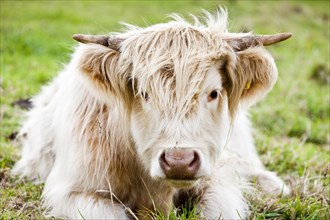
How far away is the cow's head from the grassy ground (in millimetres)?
613

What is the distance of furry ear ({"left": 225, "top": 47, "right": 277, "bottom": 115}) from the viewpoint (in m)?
3.95

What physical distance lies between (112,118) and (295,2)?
14.3 m

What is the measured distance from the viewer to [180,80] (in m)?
3.65

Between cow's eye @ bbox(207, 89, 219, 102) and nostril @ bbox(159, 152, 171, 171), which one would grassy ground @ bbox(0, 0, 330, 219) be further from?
nostril @ bbox(159, 152, 171, 171)

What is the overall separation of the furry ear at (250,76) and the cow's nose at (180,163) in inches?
31.0

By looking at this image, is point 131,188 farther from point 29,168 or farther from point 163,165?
point 29,168

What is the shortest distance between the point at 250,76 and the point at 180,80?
2.05ft

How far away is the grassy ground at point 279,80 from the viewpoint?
4.47m

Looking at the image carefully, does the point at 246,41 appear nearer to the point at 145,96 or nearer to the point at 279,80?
the point at 145,96

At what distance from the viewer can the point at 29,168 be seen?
4980 millimetres

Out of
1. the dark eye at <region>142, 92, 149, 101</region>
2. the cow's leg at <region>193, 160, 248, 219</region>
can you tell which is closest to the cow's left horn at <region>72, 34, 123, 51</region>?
the dark eye at <region>142, 92, 149, 101</region>

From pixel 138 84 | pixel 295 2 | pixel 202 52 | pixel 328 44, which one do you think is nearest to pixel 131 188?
pixel 138 84

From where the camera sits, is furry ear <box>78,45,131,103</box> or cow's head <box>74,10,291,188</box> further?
furry ear <box>78,45,131,103</box>

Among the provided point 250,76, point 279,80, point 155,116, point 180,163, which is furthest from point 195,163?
point 279,80
